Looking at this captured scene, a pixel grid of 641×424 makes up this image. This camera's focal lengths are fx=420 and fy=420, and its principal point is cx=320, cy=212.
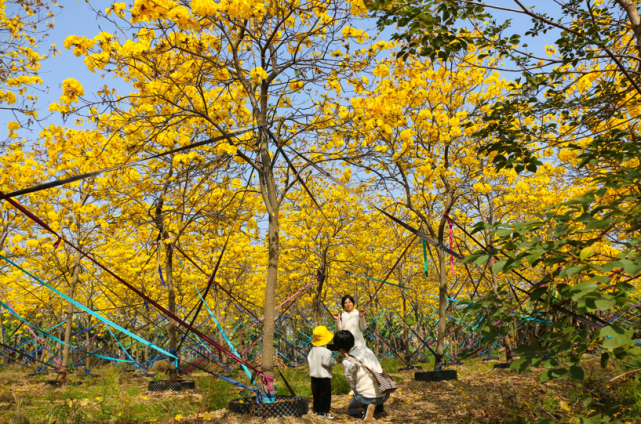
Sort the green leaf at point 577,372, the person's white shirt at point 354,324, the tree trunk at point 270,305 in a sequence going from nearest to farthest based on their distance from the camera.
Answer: the green leaf at point 577,372 < the tree trunk at point 270,305 < the person's white shirt at point 354,324

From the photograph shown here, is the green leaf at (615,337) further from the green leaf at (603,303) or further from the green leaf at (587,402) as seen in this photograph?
the green leaf at (587,402)

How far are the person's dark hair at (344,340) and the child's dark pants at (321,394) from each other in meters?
0.42

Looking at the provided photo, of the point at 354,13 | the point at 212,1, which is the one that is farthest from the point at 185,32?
the point at 354,13

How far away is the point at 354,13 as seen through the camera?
15.2 ft

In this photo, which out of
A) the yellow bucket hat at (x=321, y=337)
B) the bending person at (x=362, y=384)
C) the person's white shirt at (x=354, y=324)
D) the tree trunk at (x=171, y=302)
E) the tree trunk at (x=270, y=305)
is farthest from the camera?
the tree trunk at (x=171, y=302)

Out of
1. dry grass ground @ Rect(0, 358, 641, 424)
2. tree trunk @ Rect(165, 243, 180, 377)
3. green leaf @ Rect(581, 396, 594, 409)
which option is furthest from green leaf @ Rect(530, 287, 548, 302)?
tree trunk @ Rect(165, 243, 180, 377)

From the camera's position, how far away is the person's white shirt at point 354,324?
5785 mm

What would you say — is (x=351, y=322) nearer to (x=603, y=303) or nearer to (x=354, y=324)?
(x=354, y=324)

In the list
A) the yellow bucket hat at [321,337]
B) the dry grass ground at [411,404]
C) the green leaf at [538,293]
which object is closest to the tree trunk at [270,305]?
the dry grass ground at [411,404]

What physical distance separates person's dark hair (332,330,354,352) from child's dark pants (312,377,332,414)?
417 mm

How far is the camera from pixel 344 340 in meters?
5.17

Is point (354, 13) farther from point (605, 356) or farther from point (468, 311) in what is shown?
point (605, 356)

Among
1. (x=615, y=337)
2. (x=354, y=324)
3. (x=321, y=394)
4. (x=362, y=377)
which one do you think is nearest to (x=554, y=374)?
(x=615, y=337)

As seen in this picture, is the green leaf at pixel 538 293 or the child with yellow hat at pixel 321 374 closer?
the green leaf at pixel 538 293
